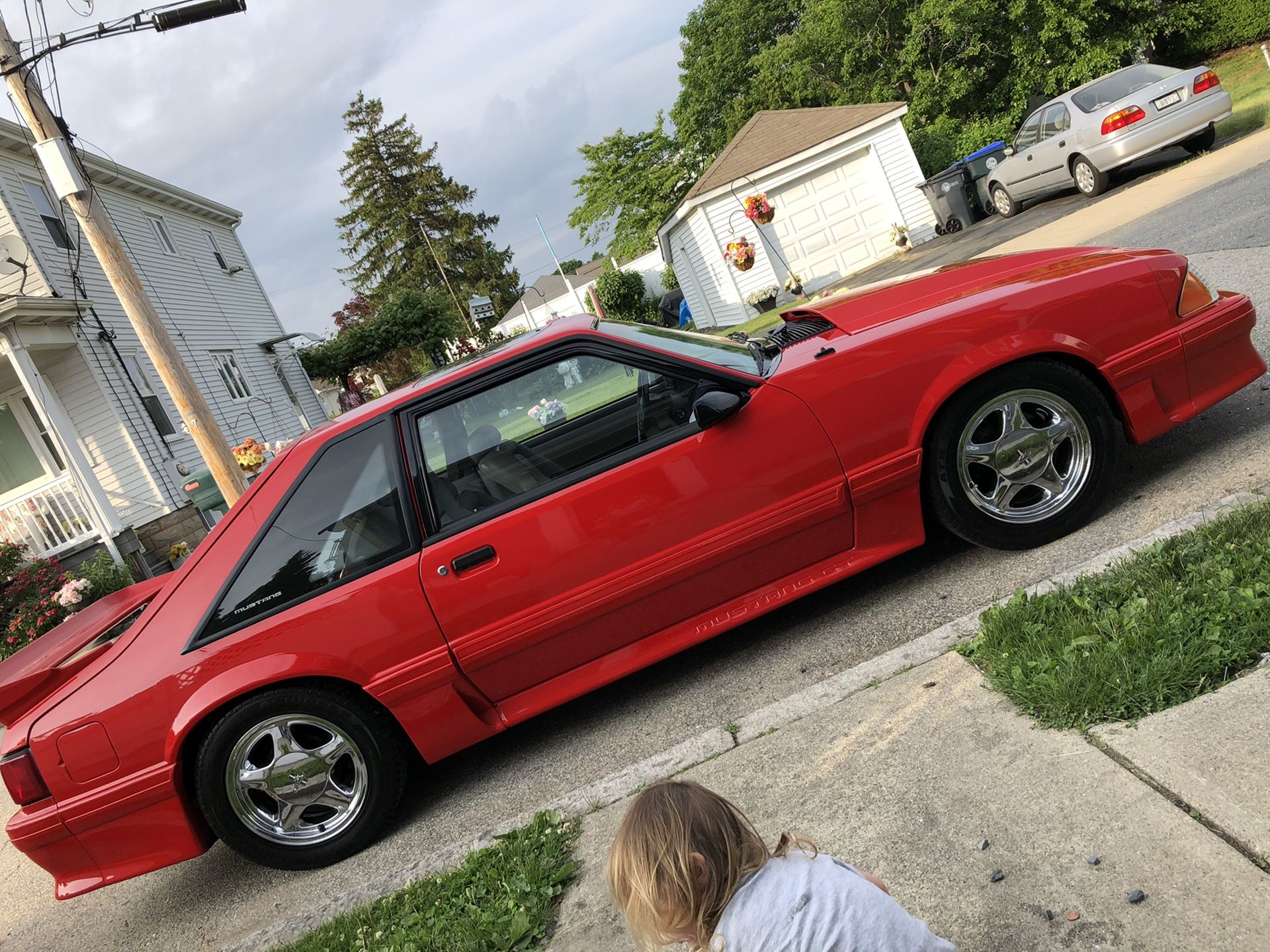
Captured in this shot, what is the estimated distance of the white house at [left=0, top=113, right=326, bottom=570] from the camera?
13.8m

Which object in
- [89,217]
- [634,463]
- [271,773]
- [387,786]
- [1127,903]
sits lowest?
[1127,903]

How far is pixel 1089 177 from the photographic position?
13.6m

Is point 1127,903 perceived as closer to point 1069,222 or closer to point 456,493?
point 456,493

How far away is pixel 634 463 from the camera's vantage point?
11.2 feet

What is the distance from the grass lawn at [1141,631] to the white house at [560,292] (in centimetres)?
4221

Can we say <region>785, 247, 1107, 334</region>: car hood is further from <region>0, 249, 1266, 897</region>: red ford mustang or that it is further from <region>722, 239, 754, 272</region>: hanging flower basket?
<region>722, 239, 754, 272</region>: hanging flower basket

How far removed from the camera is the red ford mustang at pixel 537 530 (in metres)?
3.30

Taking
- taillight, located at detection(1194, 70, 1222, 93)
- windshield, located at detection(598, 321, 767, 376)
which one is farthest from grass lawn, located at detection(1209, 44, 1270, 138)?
windshield, located at detection(598, 321, 767, 376)

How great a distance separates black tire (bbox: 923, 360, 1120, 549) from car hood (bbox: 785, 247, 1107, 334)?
40cm

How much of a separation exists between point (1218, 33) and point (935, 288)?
2626 centimetres

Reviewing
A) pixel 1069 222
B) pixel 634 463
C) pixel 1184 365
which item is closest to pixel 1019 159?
pixel 1069 222

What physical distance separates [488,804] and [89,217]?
21.8ft

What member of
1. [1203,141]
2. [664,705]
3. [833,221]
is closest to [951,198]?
[833,221]

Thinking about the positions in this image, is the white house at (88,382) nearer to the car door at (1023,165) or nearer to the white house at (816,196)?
the white house at (816,196)
